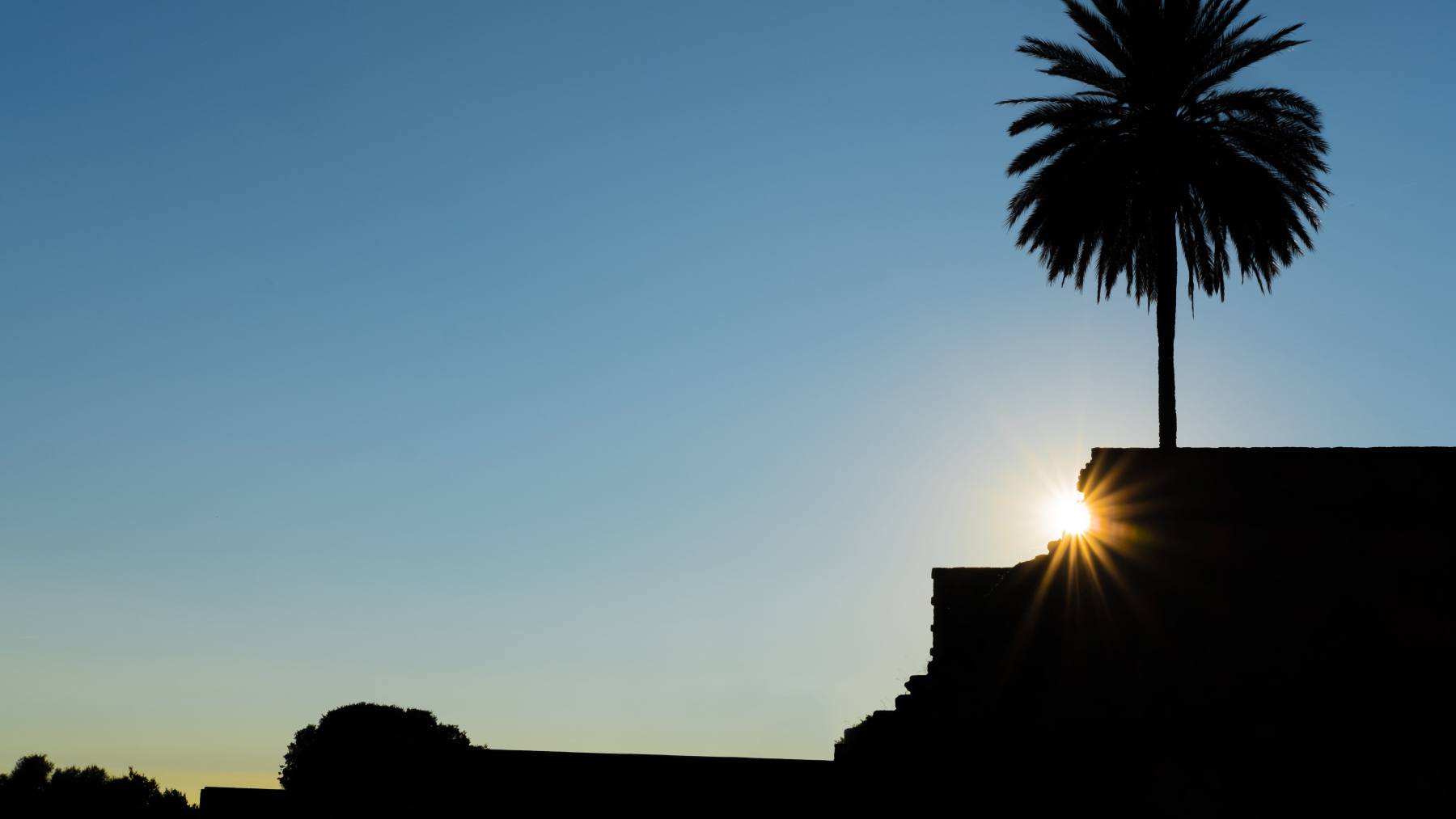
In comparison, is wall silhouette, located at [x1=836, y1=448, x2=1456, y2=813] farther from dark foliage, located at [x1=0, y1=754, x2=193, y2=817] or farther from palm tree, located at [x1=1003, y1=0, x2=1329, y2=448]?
dark foliage, located at [x1=0, y1=754, x2=193, y2=817]

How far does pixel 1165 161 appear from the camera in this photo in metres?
25.5

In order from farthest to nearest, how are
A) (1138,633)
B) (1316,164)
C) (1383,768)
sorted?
(1316,164), (1138,633), (1383,768)

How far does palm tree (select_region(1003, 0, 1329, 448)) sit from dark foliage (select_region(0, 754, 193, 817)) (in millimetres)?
50630

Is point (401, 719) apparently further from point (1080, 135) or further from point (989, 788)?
point (989, 788)

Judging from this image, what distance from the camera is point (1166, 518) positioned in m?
13.4

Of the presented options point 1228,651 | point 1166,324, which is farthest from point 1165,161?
point 1228,651

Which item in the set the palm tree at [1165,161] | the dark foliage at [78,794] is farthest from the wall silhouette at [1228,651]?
the dark foliage at [78,794]

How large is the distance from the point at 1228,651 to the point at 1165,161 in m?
15.0

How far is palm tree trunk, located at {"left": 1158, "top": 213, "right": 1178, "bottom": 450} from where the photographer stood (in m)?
25.8

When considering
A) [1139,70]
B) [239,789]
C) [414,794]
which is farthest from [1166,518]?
[1139,70]

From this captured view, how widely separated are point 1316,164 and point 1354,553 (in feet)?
48.1

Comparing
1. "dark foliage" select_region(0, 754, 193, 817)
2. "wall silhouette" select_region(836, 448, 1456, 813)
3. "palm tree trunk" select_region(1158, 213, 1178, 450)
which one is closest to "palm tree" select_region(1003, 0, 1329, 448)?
"palm tree trunk" select_region(1158, 213, 1178, 450)

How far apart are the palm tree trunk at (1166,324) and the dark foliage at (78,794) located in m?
50.4

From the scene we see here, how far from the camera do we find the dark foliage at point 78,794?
192ft
